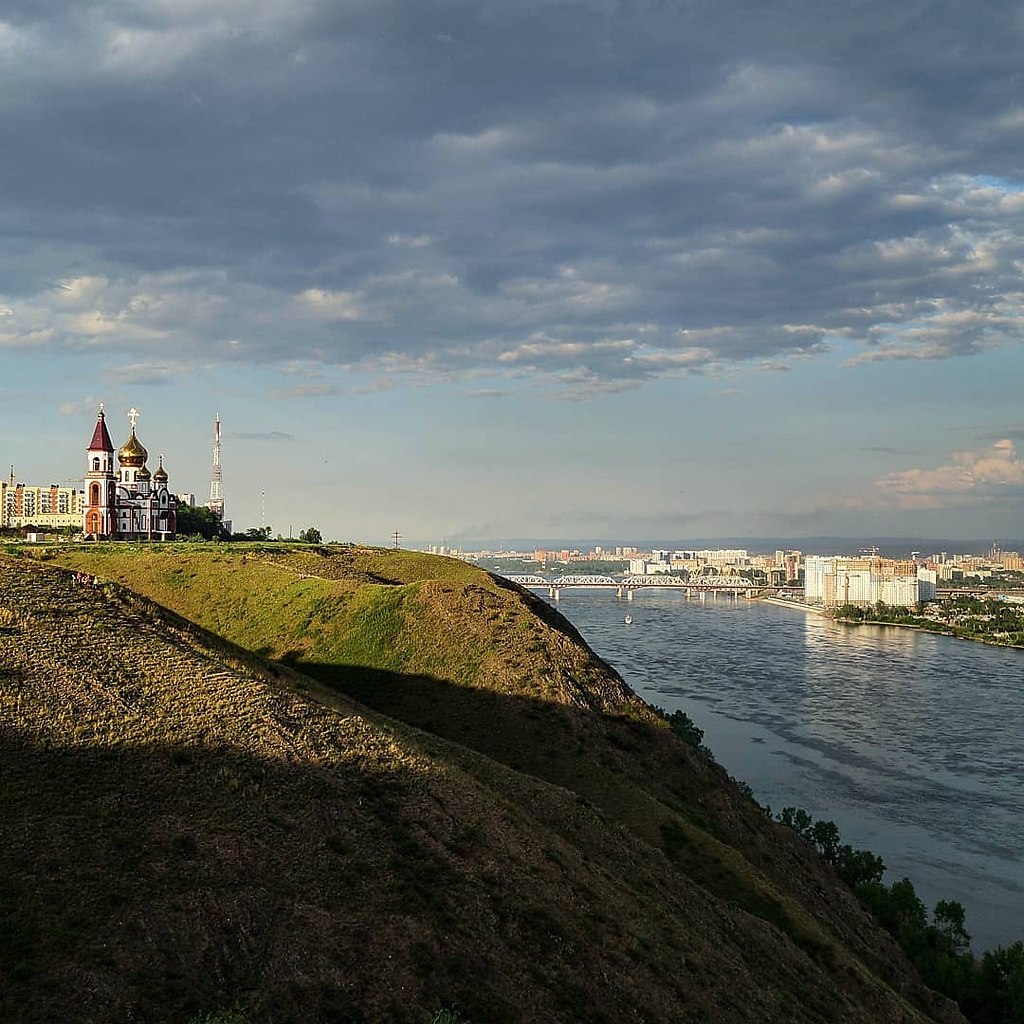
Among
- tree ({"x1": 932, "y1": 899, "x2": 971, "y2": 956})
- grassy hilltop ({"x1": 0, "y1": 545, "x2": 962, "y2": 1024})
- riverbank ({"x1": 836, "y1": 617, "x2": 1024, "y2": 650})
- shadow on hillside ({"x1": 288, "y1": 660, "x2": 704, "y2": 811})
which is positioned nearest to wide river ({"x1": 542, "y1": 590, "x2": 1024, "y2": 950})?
tree ({"x1": 932, "y1": 899, "x2": 971, "y2": 956})

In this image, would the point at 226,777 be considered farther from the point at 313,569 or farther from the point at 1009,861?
the point at 313,569

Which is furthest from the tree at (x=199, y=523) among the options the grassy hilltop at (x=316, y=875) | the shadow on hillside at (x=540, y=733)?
the grassy hilltop at (x=316, y=875)

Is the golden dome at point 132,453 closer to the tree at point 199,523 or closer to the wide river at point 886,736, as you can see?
the tree at point 199,523

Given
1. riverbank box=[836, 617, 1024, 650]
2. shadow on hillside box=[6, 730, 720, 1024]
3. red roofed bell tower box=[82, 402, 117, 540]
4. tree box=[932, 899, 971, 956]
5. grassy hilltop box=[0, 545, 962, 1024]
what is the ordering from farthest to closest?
riverbank box=[836, 617, 1024, 650] → red roofed bell tower box=[82, 402, 117, 540] → tree box=[932, 899, 971, 956] → grassy hilltop box=[0, 545, 962, 1024] → shadow on hillside box=[6, 730, 720, 1024]

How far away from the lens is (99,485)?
7400cm

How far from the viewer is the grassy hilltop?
1310cm

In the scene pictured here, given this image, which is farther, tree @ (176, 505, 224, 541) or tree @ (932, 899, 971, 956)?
tree @ (176, 505, 224, 541)

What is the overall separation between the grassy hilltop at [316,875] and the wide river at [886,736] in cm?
1462

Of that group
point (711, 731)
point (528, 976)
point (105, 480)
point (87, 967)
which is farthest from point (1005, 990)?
point (105, 480)

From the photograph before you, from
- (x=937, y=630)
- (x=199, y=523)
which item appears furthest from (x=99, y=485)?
(x=937, y=630)

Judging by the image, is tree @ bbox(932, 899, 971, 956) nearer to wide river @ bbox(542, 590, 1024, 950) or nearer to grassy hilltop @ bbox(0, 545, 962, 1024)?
wide river @ bbox(542, 590, 1024, 950)

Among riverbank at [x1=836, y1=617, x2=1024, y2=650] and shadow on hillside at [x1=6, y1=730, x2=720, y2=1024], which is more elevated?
shadow on hillside at [x1=6, y1=730, x2=720, y2=1024]

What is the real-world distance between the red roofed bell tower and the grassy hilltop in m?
49.5

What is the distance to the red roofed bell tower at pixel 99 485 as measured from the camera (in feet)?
242
